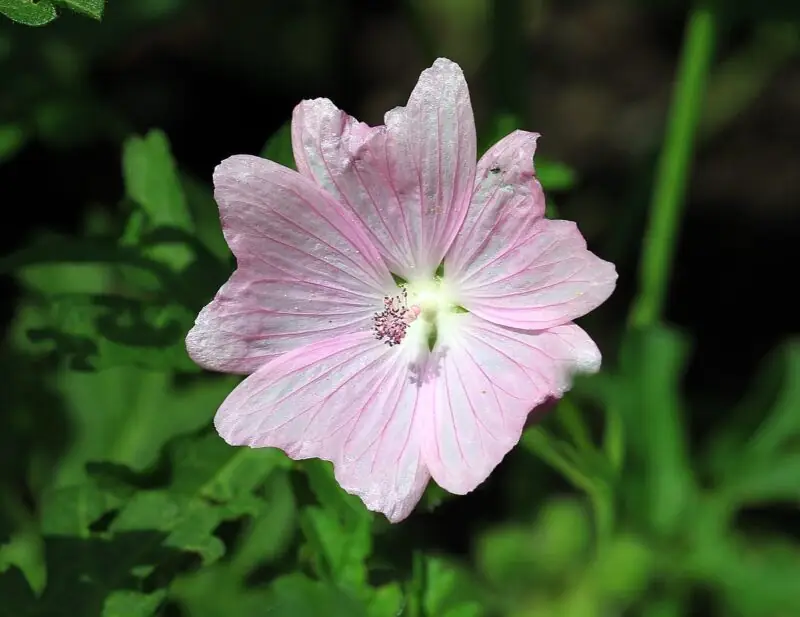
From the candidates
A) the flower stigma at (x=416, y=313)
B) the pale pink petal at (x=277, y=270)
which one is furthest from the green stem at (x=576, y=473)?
the pale pink petal at (x=277, y=270)

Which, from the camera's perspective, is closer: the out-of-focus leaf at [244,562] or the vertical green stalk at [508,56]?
the out-of-focus leaf at [244,562]

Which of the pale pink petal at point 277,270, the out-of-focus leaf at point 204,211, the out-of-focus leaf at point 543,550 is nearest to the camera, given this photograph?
the pale pink petal at point 277,270

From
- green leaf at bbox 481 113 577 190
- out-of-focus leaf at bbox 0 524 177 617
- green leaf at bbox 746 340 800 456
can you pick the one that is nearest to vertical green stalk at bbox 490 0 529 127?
green leaf at bbox 481 113 577 190

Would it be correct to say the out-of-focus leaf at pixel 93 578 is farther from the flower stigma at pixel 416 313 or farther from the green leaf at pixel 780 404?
the green leaf at pixel 780 404

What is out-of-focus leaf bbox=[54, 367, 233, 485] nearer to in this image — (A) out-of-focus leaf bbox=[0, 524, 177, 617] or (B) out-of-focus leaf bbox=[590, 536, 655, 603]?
(A) out-of-focus leaf bbox=[0, 524, 177, 617]

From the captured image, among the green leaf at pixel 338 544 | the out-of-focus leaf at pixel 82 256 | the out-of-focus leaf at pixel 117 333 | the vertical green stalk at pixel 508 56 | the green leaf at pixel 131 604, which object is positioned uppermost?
the vertical green stalk at pixel 508 56

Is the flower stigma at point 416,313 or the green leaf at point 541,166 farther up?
the green leaf at point 541,166

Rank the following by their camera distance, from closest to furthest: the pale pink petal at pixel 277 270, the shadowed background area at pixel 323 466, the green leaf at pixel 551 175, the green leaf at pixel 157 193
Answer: the pale pink petal at pixel 277 270
the shadowed background area at pixel 323 466
the green leaf at pixel 551 175
the green leaf at pixel 157 193

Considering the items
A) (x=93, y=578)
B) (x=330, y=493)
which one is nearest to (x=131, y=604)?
(x=93, y=578)
